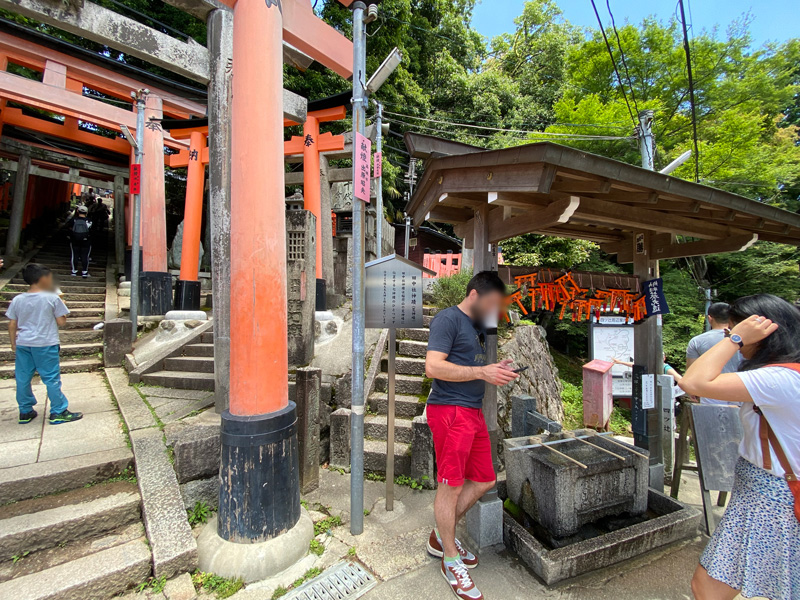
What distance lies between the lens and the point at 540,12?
22.3 meters

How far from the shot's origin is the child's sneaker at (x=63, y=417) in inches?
161

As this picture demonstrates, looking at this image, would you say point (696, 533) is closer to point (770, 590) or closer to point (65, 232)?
point (770, 590)

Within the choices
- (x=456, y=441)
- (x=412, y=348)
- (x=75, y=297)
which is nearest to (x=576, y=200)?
(x=456, y=441)

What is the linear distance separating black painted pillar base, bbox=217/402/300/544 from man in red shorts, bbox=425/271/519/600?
129 centimetres

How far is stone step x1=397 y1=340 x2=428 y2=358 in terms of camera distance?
6098 millimetres

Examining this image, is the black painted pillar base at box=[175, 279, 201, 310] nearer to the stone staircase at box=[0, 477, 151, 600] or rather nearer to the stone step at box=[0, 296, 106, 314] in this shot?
the stone step at box=[0, 296, 106, 314]

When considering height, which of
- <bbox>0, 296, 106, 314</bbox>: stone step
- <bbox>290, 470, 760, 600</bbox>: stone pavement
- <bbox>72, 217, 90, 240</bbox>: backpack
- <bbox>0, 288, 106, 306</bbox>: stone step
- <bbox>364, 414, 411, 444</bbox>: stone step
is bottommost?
<bbox>290, 470, 760, 600</bbox>: stone pavement

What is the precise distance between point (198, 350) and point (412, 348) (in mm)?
3813

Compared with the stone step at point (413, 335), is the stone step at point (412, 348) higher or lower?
lower

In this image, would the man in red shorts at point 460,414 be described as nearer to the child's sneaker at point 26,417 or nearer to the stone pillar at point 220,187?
the stone pillar at point 220,187

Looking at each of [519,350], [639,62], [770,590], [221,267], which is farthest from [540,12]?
[770,590]

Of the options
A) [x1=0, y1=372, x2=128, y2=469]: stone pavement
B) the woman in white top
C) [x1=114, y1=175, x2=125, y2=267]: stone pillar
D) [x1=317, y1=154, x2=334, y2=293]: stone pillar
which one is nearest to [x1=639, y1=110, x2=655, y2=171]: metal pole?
[x1=317, y1=154, x2=334, y2=293]: stone pillar

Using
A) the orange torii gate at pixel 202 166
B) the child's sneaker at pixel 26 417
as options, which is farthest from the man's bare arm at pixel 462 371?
the orange torii gate at pixel 202 166

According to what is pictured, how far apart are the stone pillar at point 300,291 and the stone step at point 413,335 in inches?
64.9
